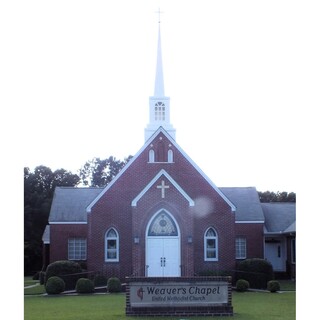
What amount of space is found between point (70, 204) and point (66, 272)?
937cm

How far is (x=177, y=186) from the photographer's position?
31.5m

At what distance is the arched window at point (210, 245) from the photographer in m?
32.8

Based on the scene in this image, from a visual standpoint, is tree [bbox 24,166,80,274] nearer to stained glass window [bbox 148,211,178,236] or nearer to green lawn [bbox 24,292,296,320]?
green lawn [bbox 24,292,296,320]

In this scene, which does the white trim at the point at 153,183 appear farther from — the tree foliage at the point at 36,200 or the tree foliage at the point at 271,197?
the tree foliage at the point at 271,197

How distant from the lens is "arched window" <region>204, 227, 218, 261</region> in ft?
108

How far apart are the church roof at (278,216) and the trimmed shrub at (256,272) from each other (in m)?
7.72

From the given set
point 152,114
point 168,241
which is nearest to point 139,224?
point 168,241

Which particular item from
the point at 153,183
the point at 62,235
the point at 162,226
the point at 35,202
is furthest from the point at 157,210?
the point at 62,235

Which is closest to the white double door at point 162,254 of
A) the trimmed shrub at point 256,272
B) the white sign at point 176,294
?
the trimmed shrub at point 256,272

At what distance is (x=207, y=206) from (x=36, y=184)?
399 inches

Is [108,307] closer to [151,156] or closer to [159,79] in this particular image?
[151,156]

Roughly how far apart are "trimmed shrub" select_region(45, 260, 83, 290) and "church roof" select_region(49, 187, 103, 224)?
7.52m
